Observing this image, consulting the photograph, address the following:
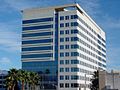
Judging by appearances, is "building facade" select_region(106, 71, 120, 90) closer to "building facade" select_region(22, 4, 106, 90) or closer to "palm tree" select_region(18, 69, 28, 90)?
"palm tree" select_region(18, 69, 28, 90)

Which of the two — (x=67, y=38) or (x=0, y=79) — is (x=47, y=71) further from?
(x=0, y=79)

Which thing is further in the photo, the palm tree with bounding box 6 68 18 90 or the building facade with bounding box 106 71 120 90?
the palm tree with bounding box 6 68 18 90

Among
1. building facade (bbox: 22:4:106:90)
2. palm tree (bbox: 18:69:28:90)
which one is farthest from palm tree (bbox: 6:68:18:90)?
building facade (bbox: 22:4:106:90)

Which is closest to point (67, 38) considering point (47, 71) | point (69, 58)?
point (69, 58)

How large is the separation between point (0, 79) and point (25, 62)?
2608 centimetres

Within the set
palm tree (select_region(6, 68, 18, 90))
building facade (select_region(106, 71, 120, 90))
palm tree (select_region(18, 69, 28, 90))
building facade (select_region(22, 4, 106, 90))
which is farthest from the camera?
building facade (select_region(22, 4, 106, 90))

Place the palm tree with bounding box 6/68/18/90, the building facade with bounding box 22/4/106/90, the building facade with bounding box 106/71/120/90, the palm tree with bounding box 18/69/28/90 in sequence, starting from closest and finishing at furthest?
the building facade with bounding box 106/71/120/90
the palm tree with bounding box 6/68/18/90
the palm tree with bounding box 18/69/28/90
the building facade with bounding box 22/4/106/90

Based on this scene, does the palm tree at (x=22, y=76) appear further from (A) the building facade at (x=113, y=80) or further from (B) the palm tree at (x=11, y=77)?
(A) the building facade at (x=113, y=80)

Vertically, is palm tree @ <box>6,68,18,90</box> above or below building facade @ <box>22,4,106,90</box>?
below

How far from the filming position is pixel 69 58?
123 meters

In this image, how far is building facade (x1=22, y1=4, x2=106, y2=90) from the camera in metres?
123

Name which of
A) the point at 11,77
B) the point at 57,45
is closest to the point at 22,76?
the point at 11,77

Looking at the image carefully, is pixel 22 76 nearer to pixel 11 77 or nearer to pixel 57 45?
pixel 11 77

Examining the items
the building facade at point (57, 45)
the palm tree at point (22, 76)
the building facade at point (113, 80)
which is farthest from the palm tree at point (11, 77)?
the building facade at point (57, 45)
